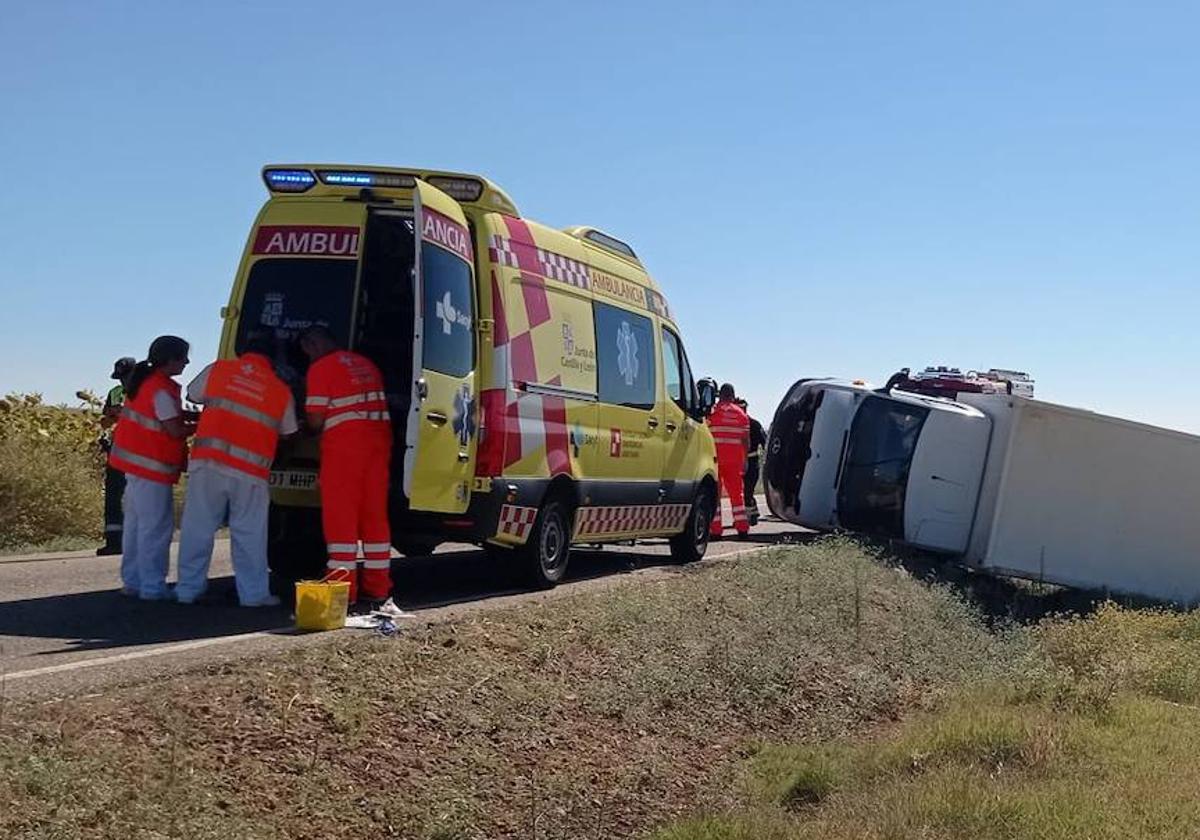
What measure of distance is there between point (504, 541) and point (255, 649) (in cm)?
295

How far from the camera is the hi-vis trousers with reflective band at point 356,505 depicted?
28.7ft

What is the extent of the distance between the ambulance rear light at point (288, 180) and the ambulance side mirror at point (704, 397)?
5.36 metres

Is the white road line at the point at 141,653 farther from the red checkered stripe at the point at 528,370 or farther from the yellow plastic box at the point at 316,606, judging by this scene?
the red checkered stripe at the point at 528,370

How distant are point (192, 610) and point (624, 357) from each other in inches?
187

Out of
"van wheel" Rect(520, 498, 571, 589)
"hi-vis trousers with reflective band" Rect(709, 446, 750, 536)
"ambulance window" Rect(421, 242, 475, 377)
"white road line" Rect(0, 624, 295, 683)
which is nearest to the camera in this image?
"white road line" Rect(0, 624, 295, 683)

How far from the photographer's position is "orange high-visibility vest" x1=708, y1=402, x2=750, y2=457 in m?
18.3

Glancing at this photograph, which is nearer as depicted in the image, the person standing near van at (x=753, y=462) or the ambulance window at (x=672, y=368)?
the ambulance window at (x=672, y=368)

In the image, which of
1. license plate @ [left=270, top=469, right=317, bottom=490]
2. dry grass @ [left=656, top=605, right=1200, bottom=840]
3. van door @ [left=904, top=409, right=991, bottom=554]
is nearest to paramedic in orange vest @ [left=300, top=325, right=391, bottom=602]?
license plate @ [left=270, top=469, right=317, bottom=490]

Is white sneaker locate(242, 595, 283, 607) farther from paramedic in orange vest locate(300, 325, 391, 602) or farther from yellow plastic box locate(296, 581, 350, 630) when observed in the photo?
yellow plastic box locate(296, 581, 350, 630)

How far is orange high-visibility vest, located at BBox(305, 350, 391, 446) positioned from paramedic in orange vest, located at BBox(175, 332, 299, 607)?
0.18 meters

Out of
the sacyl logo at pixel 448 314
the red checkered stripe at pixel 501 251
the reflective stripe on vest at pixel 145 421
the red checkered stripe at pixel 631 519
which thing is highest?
the red checkered stripe at pixel 501 251

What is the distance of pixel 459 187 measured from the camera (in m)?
9.91

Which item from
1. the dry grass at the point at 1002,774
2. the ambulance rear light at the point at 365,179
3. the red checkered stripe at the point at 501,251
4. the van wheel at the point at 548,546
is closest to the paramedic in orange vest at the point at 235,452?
the ambulance rear light at the point at 365,179

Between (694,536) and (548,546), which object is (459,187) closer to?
(548,546)
